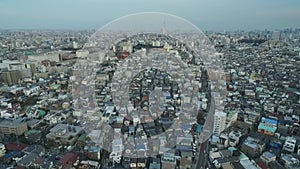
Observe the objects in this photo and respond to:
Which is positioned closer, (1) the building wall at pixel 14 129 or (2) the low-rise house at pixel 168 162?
(2) the low-rise house at pixel 168 162

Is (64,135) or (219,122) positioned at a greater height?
(219,122)

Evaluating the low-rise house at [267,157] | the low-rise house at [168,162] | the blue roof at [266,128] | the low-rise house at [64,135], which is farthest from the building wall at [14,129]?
the blue roof at [266,128]

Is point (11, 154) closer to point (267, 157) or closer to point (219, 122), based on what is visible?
point (219, 122)

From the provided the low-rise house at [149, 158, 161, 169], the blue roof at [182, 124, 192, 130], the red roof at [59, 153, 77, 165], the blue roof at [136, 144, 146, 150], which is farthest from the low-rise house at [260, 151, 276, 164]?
the red roof at [59, 153, 77, 165]

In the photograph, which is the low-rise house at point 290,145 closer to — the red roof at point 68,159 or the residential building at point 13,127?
the red roof at point 68,159

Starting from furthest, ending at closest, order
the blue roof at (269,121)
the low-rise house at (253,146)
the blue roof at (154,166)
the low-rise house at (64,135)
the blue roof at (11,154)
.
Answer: the blue roof at (269,121) → the low-rise house at (64,135) → the low-rise house at (253,146) → the blue roof at (11,154) → the blue roof at (154,166)

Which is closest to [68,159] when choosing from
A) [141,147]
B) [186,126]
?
[141,147]

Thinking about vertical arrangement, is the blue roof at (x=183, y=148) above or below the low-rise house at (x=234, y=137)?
above

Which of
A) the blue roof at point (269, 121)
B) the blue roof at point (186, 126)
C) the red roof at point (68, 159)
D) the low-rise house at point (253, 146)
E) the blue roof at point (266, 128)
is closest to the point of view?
the red roof at point (68, 159)

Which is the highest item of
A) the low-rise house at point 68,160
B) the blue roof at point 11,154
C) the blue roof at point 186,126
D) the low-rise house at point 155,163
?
the blue roof at point 186,126

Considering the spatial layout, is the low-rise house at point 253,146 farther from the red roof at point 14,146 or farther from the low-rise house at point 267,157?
the red roof at point 14,146
